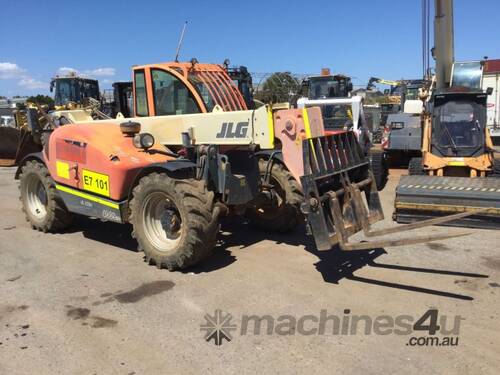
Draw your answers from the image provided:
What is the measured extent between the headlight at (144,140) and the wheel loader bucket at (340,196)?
2.02 metres

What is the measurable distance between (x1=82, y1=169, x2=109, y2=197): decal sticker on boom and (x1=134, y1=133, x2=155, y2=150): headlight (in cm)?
56

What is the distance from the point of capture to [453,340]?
3836mm

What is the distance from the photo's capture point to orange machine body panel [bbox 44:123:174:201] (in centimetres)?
575

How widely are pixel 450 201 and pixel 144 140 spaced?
4721 mm

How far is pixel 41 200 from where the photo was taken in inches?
297

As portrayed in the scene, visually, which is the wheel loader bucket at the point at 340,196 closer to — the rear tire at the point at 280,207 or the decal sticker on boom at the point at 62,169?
the rear tire at the point at 280,207

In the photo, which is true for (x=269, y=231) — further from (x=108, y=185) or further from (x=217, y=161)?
(x=108, y=185)

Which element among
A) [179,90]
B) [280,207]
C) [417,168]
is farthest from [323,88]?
[179,90]

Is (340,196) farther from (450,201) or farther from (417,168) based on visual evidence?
(417,168)

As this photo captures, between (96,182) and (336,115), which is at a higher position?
(336,115)

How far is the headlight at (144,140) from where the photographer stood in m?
5.82

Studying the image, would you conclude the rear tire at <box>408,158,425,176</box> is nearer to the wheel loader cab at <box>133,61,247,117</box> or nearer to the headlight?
the wheel loader cab at <box>133,61,247,117</box>

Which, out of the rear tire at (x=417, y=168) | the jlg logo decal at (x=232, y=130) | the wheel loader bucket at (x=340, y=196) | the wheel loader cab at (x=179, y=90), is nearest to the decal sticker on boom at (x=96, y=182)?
the wheel loader cab at (x=179, y=90)

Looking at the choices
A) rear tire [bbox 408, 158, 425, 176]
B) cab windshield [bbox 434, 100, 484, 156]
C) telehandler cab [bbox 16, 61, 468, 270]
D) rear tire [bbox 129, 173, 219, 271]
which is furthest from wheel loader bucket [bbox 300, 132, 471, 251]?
cab windshield [bbox 434, 100, 484, 156]
